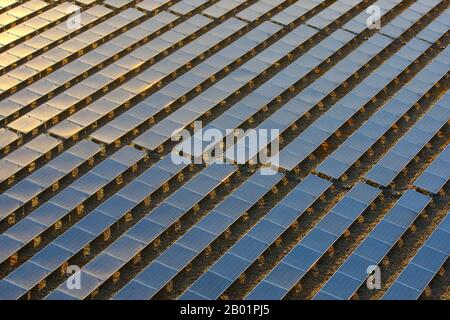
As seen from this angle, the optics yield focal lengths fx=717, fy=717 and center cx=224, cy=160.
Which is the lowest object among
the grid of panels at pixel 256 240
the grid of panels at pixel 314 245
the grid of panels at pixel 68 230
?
the grid of panels at pixel 314 245

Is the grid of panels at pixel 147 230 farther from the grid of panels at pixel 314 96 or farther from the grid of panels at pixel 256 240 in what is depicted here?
the grid of panels at pixel 314 96

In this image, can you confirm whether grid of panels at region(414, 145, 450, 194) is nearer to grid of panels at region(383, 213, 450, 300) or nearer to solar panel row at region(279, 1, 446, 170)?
grid of panels at region(383, 213, 450, 300)

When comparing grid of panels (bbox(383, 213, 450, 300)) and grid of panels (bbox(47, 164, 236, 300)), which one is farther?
grid of panels (bbox(383, 213, 450, 300))

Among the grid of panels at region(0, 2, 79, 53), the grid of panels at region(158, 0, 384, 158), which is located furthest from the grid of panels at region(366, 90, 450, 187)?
the grid of panels at region(0, 2, 79, 53)

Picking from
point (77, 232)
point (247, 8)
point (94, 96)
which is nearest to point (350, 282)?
point (77, 232)

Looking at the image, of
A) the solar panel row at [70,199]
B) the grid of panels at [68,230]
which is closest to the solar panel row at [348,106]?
the solar panel row at [70,199]

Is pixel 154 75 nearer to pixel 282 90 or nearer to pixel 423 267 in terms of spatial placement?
pixel 282 90
